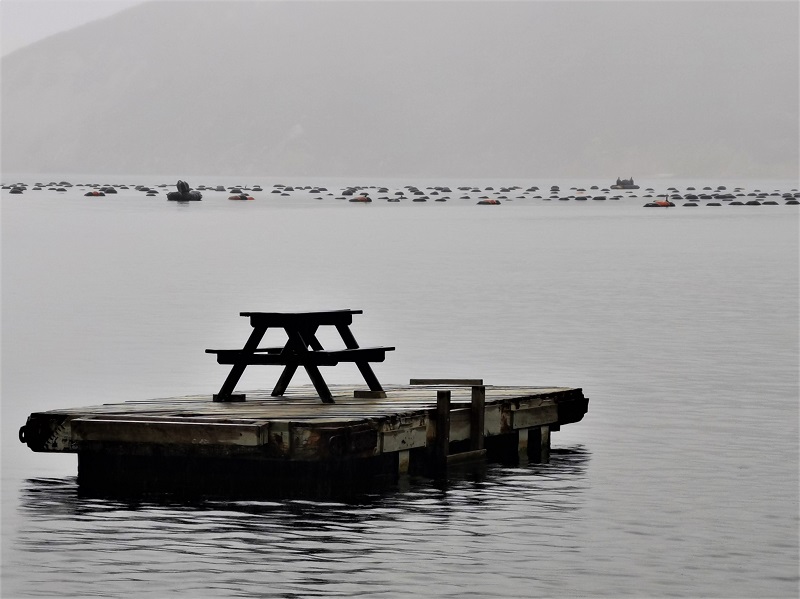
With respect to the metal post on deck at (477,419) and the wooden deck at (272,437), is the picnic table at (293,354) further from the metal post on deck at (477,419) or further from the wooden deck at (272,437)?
the metal post on deck at (477,419)

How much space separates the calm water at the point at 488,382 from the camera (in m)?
17.3

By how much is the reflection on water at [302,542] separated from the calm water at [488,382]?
0.05 metres

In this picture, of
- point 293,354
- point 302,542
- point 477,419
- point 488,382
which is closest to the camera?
point 302,542

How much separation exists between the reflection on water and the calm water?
1.9 inches

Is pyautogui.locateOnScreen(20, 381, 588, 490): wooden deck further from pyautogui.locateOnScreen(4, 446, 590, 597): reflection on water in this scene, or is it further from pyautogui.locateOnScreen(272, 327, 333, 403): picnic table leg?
pyautogui.locateOnScreen(4, 446, 590, 597): reflection on water

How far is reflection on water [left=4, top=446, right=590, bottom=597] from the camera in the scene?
16.6 meters

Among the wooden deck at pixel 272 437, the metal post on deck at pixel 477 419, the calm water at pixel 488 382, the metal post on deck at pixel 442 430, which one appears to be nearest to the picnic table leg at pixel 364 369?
the wooden deck at pixel 272 437

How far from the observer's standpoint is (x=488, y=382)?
111 feet

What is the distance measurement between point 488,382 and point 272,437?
1340 centimetres

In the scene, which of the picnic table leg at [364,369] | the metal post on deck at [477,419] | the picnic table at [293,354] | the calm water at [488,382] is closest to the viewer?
the calm water at [488,382]

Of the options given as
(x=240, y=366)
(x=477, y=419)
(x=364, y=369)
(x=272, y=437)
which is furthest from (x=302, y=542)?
(x=364, y=369)

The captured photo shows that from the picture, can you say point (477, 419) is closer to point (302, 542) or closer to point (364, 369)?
point (364, 369)

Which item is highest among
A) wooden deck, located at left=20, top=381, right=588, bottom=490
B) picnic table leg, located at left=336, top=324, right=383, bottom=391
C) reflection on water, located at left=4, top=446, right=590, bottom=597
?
picnic table leg, located at left=336, top=324, right=383, bottom=391

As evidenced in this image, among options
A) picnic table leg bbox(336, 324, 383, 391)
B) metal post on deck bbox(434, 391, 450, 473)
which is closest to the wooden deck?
metal post on deck bbox(434, 391, 450, 473)
